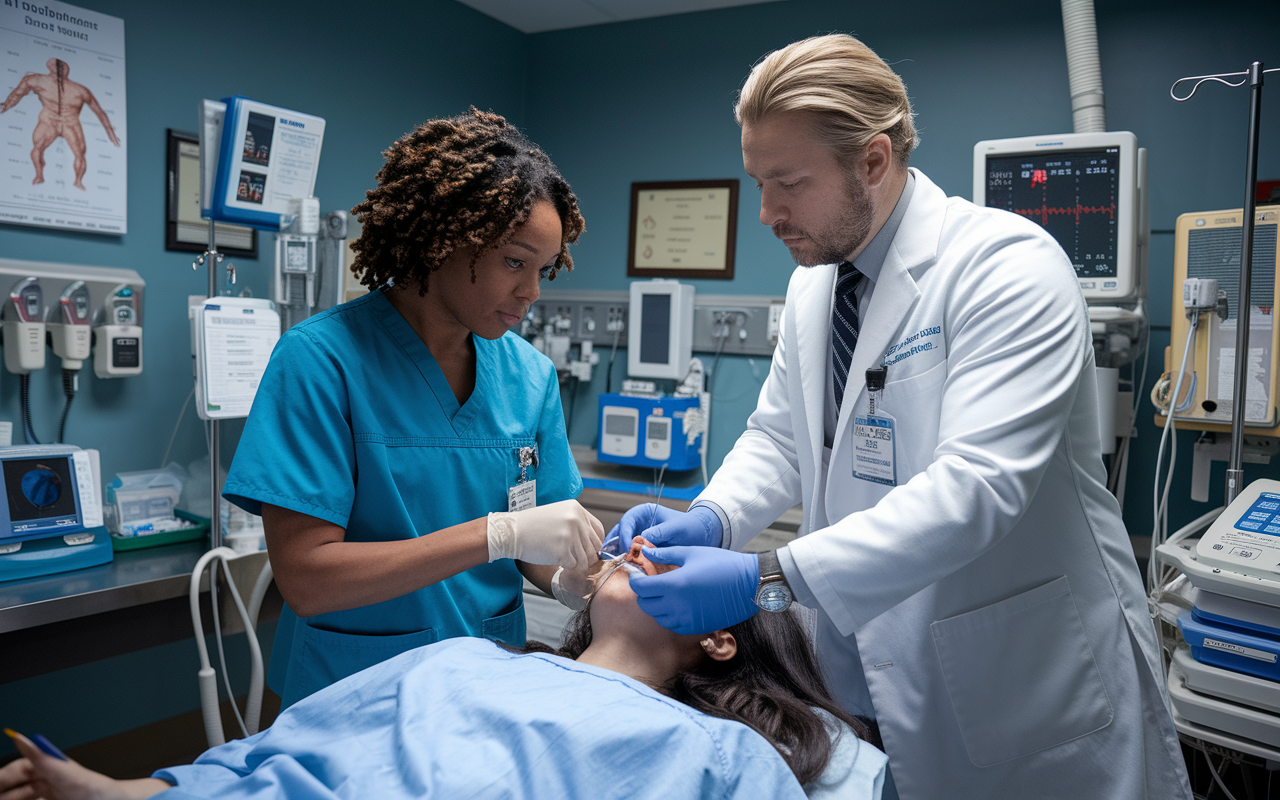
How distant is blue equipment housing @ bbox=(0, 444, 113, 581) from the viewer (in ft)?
6.37

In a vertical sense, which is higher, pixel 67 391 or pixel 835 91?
pixel 835 91

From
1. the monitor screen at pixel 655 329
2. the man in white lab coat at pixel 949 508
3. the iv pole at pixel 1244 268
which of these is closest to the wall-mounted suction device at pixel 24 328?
the man in white lab coat at pixel 949 508

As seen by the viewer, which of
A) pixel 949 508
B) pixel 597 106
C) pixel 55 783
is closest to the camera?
pixel 55 783

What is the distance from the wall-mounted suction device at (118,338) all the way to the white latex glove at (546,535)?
1.64 metres

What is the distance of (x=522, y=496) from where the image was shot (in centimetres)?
143

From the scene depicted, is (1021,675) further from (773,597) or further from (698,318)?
(698,318)

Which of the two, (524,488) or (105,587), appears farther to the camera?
(105,587)

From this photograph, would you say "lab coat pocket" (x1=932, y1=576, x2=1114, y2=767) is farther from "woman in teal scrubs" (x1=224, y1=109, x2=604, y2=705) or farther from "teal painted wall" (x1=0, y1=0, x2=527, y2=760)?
"teal painted wall" (x1=0, y1=0, x2=527, y2=760)

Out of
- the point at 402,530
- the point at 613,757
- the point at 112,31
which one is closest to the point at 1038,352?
the point at 613,757

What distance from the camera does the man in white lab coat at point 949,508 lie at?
109 centimetres

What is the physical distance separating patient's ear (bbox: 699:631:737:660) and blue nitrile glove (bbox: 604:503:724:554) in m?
0.15

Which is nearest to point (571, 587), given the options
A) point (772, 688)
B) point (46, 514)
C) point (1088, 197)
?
point (772, 688)

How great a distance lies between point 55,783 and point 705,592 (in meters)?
0.78

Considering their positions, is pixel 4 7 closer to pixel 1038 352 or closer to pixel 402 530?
pixel 402 530
